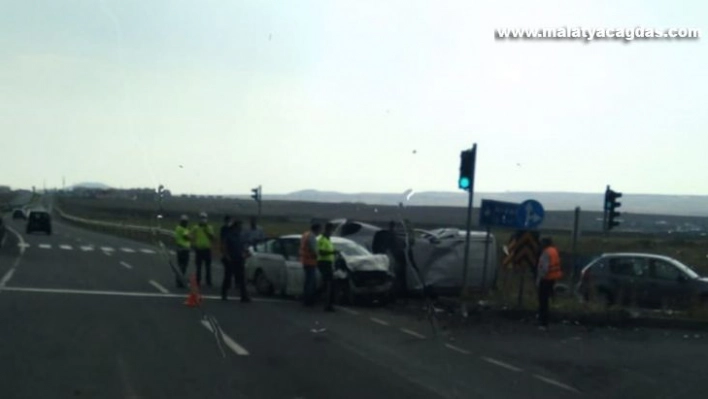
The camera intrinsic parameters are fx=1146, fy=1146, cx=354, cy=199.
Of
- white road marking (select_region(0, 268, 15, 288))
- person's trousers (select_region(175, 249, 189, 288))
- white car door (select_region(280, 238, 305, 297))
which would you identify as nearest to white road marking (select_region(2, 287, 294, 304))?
white car door (select_region(280, 238, 305, 297))

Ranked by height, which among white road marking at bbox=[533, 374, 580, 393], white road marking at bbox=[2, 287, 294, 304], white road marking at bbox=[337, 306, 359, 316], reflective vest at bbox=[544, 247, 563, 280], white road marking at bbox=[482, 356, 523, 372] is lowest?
white road marking at bbox=[2, 287, 294, 304]

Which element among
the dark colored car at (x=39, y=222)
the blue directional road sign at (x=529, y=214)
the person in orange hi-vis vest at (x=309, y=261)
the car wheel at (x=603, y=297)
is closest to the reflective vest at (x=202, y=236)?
the person in orange hi-vis vest at (x=309, y=261)

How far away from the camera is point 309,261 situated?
75.9 feet

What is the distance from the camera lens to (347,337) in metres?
17.8

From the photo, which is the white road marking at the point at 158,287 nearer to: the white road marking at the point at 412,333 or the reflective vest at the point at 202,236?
the reflective vest at the point at 202,236

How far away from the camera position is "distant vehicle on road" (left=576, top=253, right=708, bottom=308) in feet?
81.8

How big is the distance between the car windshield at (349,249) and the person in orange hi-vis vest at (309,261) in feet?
4.60

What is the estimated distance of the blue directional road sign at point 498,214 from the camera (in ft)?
77.2

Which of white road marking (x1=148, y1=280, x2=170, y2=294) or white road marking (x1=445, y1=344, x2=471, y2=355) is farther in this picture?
white road marking (x1=148, y1=280, x2=170, y2=294)

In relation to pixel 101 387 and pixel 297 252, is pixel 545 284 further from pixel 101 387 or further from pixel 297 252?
pixel 101 387

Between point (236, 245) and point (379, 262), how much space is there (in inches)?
119

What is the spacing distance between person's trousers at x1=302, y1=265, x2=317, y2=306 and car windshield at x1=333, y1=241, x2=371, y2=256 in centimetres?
144

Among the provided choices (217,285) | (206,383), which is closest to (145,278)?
(217,285)

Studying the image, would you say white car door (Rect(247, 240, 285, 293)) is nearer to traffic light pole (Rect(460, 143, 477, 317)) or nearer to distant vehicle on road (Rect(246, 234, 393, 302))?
distant vehicle on road (Rect(246, 234, 393, 302))
